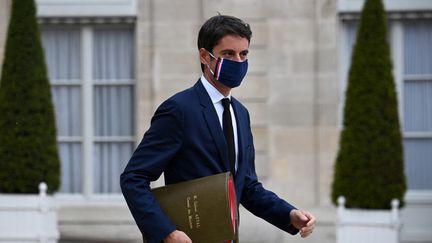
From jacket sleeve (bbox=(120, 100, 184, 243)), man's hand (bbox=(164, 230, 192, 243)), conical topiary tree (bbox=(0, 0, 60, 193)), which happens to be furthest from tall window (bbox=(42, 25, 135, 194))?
man's hand (bbox=(164, 230, 192, 243))

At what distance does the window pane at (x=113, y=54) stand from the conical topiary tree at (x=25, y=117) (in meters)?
1.52

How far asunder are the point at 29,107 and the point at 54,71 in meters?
1.79

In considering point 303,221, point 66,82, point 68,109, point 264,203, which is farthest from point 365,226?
point 303,221

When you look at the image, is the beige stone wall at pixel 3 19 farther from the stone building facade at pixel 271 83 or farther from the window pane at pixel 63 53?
the window pane at pixel 63 53

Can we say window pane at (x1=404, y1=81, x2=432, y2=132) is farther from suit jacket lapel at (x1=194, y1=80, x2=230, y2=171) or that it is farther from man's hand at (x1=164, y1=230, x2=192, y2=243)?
man's hand at (x1=164, y1=230, x2=192, y2=243)

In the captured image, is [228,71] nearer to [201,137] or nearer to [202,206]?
[201,137]

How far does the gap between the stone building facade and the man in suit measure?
8009 mm

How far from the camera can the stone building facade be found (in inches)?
498

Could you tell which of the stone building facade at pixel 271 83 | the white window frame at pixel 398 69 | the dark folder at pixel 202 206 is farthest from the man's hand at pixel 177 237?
the white window frame at pixel 398 69

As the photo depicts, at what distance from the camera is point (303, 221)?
4609mm

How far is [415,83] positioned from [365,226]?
8.25ft

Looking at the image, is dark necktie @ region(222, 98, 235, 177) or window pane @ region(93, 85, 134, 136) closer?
dark necktie @ region(222, 98, 235, 177)

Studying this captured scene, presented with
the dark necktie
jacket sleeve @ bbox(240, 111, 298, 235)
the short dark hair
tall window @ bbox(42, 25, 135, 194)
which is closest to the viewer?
the short dark hair

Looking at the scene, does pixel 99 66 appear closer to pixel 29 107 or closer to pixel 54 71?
pixel 54 71
